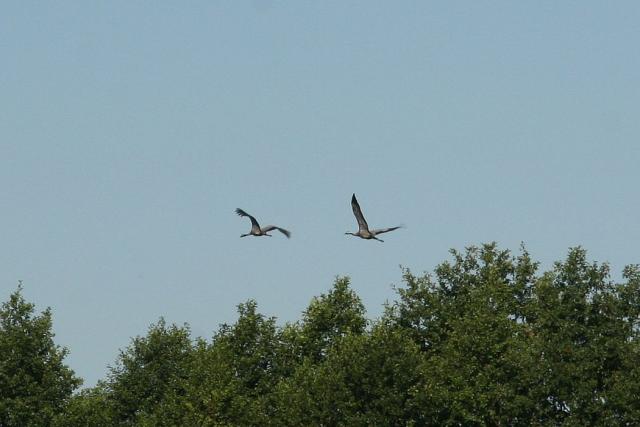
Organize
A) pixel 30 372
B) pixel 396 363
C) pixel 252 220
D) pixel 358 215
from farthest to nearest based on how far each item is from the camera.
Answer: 1. pixel 30 372
2. pixel 396 363
3. pixel 252 220
4. pixel 358 215

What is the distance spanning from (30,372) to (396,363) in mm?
25574

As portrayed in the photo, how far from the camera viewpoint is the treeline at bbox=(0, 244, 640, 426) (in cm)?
7419

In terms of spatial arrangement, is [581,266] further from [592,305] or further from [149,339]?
[149,339]

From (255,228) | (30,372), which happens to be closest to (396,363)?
(255,228)

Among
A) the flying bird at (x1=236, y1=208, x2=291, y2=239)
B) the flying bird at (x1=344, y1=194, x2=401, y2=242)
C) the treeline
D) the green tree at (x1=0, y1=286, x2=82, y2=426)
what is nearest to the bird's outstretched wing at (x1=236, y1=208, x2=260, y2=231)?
the flying bird at (x1=236, y1=208, x2=291, y2=239)

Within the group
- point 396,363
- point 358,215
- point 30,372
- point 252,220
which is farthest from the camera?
point 30,372

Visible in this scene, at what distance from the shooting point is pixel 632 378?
72.9 m

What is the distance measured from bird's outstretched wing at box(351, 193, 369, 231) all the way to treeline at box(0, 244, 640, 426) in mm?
16254

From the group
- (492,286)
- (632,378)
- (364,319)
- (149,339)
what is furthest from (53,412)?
(632,378)

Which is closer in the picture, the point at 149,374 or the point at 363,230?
the point at 363,230

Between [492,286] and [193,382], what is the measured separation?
18975mm

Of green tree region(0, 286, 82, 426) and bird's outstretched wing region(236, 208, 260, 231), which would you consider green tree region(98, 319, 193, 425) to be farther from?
bird's outstretched wing region(236, 208, 260, 231)

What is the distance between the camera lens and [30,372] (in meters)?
89.2

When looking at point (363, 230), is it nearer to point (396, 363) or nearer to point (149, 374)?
point (396, 363)
